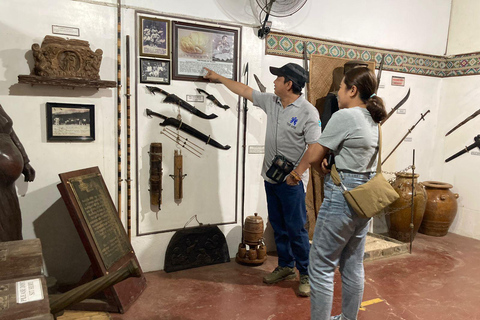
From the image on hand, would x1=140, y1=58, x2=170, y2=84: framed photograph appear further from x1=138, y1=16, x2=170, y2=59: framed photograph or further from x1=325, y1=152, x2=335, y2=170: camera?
x1=325, y1=152, x2=335, y2=170: camera

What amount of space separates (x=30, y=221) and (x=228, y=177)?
1.58m

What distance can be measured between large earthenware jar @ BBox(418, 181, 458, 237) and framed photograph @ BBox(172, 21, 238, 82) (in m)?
2.74

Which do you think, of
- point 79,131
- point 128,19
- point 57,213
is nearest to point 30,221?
point 57,213

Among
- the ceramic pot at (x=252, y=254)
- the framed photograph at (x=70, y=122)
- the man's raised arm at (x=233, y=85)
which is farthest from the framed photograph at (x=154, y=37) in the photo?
the ceramic pot at (x=252, y=254)

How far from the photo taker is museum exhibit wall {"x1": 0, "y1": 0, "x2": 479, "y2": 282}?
103 inches

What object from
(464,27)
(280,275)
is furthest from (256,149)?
(464,27)

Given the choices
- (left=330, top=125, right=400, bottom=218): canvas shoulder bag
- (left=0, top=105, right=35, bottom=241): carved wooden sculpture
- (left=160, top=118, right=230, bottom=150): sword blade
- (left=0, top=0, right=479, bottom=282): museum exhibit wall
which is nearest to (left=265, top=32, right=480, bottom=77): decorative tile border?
(left=0, top=0, right=479, bottom=282): museum exhibit wall

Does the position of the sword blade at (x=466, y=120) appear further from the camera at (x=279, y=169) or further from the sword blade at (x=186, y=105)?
the sword blade at (x=186, y=105)

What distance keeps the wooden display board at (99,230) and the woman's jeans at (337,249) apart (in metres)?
1.31

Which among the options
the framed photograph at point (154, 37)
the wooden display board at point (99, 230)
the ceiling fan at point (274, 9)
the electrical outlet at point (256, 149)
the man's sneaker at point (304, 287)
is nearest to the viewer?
the wooden display board at point (99, 230)

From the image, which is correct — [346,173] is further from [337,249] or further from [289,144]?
[289,144]

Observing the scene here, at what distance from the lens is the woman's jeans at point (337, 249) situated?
76.2 inches

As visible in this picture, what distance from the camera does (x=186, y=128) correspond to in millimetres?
3170

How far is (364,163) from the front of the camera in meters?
1.92
